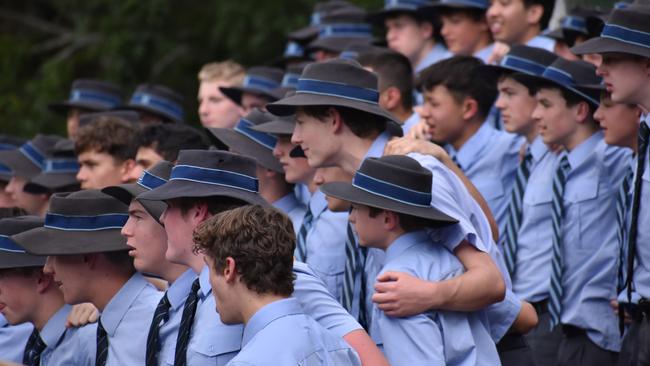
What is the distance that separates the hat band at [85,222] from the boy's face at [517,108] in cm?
263

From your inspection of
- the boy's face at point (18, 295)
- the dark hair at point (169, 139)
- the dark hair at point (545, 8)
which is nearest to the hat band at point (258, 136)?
the dark hair at point (169, 139)

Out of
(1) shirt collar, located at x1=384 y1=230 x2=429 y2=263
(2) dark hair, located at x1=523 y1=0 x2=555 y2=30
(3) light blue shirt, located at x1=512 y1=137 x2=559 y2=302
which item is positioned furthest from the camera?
(2) dark hair, located at x1=523 y1=0 x2=555 y2=30

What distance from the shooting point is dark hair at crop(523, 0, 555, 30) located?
9.94 metres

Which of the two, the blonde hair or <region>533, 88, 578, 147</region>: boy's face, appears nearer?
<region>533, 88, 578, 147</region>: boy's face

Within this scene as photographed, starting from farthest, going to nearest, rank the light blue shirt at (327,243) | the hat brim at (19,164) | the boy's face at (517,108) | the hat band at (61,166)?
the hat brim at (19,164), the hat band at (61,166), the boy's face at (517,108), the light blue shirt at (327,243)

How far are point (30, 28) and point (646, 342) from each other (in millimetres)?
13443

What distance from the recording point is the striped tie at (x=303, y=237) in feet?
23.5

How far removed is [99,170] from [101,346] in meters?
2.79

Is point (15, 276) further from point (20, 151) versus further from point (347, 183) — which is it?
point (20, 151)

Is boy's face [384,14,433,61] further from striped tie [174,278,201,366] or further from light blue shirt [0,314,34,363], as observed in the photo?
striped tie [174,278,201,366]

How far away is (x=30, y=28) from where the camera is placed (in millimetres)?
18406

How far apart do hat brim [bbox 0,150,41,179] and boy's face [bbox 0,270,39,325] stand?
2.80 m

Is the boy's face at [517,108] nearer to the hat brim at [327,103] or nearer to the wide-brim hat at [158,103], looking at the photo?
the hat brim at [327,103]

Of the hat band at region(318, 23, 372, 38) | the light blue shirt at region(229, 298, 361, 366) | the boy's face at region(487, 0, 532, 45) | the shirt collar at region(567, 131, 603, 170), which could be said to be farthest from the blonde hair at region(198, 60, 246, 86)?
the light blue shirt at region(229, 298, 361, 366)
